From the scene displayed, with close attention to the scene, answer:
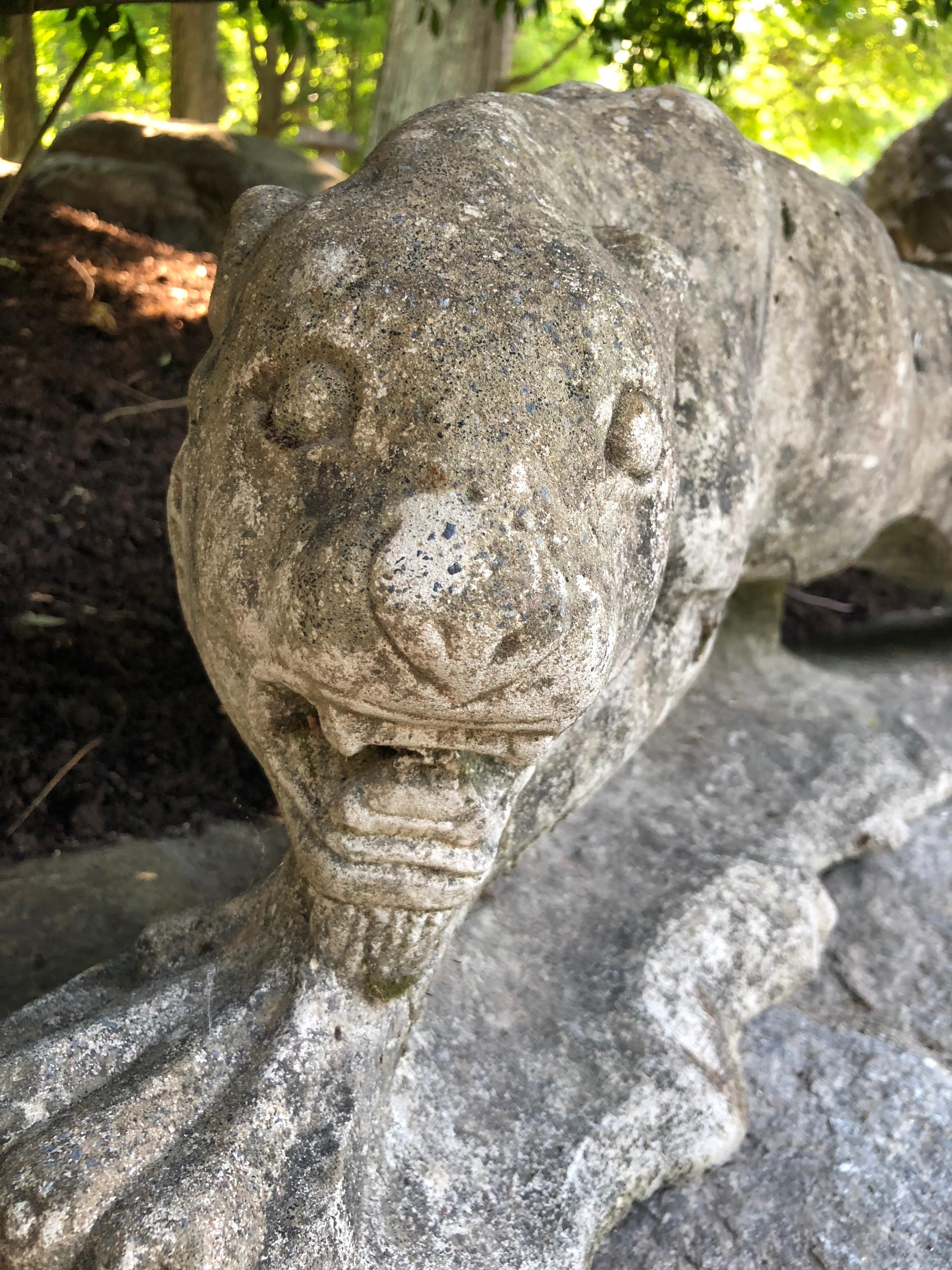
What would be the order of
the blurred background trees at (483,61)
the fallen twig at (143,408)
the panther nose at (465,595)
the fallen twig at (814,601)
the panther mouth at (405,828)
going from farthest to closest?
the fallen twig at (814,601) < the fallen twig at (143,408) < the blurred background trees at (483,61) < the panther mouth at (405,828) < the panther nose at (465,595)

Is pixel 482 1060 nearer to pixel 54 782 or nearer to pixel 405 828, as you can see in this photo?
pixel 405 828

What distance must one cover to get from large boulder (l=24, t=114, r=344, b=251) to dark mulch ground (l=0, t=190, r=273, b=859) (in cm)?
22

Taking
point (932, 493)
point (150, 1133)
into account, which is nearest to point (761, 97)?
point (932, 493)

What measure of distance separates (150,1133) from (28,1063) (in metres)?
0.13

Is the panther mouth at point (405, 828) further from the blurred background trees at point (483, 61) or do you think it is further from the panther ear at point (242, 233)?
the blurred background trees at point (483, 61)

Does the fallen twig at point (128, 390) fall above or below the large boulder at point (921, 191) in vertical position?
below

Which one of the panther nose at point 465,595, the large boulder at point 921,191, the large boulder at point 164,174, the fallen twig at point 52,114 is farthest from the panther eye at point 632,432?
the large boulder at point 164,174

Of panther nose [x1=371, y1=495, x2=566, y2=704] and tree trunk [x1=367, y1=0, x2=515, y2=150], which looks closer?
panther nose [x1=371, y1=495, x2=566, y2=704]

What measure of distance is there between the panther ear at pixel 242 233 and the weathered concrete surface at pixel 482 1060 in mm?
563

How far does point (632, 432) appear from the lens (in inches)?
37.4

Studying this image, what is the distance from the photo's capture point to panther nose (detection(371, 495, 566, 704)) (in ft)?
2.62

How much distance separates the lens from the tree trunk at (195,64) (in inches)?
171

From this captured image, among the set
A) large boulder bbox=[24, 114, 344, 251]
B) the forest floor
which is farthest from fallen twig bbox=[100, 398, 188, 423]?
large boulder bbox=[24, 114, 344, 251]

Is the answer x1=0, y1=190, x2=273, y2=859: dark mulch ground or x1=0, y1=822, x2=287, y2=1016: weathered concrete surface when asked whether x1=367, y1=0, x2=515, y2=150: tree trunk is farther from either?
x1=0, y1=822, x2=287, y2=1016: weathered concrete surface
